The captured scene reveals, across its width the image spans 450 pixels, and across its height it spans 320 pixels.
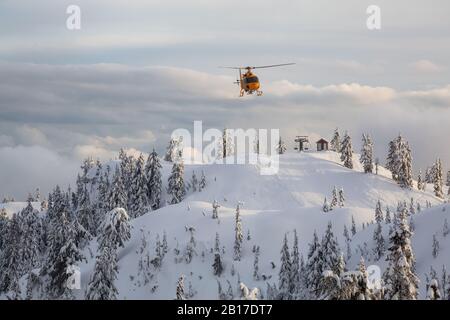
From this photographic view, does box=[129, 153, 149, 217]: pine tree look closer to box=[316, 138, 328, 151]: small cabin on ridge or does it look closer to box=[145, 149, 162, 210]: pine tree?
box=[145, 149, 162, 210]: pine tree

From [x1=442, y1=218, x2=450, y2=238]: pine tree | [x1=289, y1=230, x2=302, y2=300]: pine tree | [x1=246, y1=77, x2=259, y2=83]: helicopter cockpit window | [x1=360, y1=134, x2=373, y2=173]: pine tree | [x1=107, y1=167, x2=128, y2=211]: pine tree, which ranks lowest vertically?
[x1=289, y1=230, x2=302, y2=300]: pine tree

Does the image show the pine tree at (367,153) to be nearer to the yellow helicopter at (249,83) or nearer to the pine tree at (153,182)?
Answer: the pine tree at (153,182)

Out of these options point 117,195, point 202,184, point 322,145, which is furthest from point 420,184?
point 117,195

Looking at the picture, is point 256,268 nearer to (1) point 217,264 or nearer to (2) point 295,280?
(1) point 217,264

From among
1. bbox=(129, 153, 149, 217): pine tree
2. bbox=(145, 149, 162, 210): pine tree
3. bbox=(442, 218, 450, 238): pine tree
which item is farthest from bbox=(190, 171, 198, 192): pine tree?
bbox=(442, 218, 450, 238): pine tree
